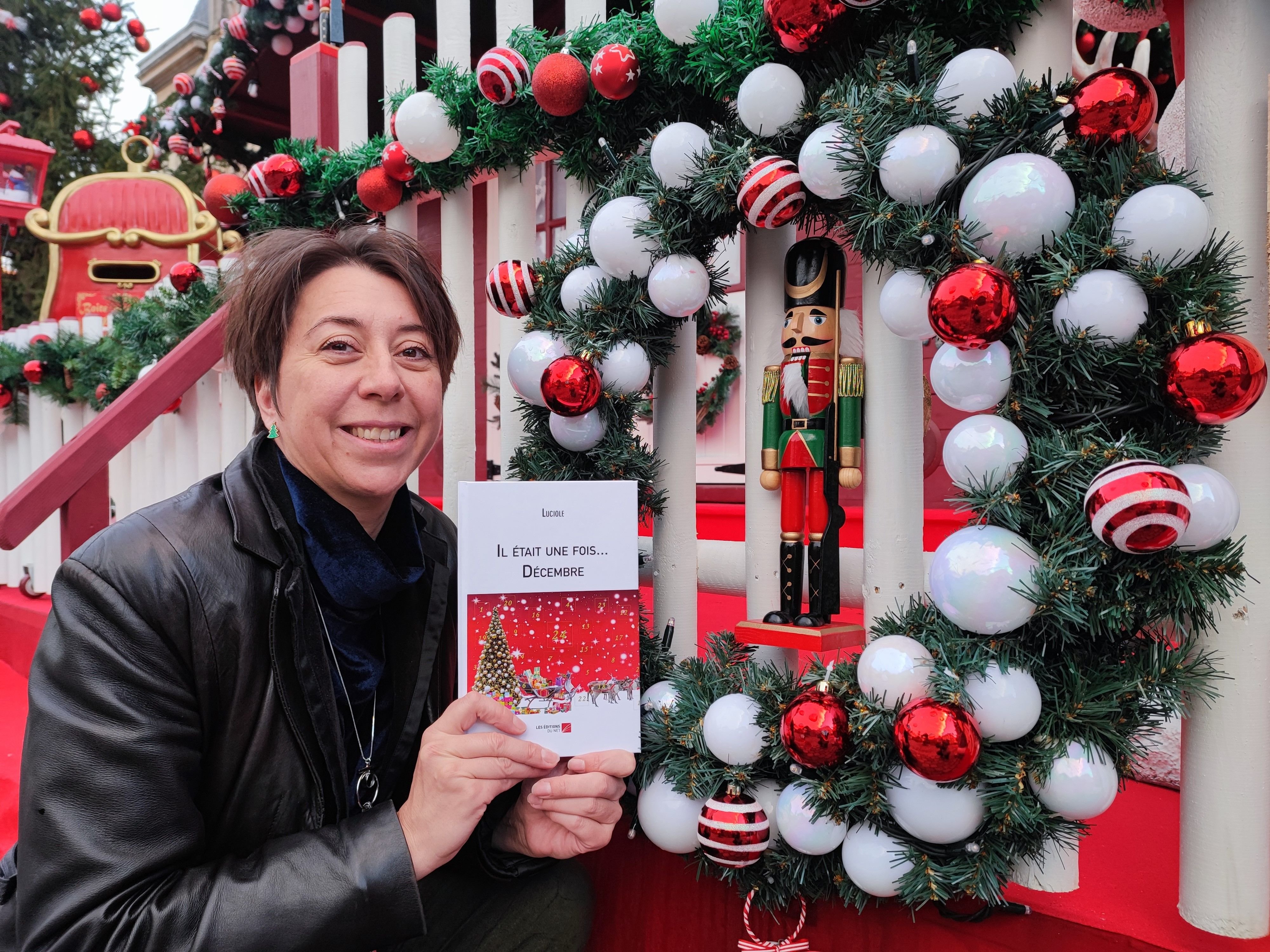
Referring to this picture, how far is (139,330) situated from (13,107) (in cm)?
965

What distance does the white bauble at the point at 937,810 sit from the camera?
112cm

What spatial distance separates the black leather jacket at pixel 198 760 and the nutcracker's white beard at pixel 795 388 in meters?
0.82

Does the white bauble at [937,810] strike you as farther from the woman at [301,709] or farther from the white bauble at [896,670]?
the woman at [301,709]

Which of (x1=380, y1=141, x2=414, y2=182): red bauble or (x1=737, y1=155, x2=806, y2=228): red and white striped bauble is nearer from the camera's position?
(x1=737, y1=155, x2=806, y2=228): red and white striped bauble

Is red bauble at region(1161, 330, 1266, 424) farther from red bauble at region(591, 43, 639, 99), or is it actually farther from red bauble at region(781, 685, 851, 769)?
red bauble at region(591, 43, 639, 99)

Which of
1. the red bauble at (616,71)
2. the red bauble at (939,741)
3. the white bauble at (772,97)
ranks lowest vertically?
the red bauble at (939,741)

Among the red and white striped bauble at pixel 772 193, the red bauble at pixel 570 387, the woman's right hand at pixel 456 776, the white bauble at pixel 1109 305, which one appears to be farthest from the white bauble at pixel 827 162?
the woman's right hand at pixel 456 776

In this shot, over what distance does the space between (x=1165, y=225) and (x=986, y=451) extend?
336mm

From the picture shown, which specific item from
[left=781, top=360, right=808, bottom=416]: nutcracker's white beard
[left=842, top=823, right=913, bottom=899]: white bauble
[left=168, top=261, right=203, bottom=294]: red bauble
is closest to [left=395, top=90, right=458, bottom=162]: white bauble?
[left=781, top=360, right=808, bottom=416]: nutcracker's white beard

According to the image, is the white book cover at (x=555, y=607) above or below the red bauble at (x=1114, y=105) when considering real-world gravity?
below

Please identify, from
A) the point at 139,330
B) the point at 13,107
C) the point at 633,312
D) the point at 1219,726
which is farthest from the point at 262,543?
the point at 13,107

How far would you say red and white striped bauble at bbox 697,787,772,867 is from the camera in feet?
4.12

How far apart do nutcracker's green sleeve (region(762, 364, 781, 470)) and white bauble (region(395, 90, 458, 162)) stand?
95 centimetres

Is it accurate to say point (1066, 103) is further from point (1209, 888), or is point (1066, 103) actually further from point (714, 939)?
point (714, 939)
